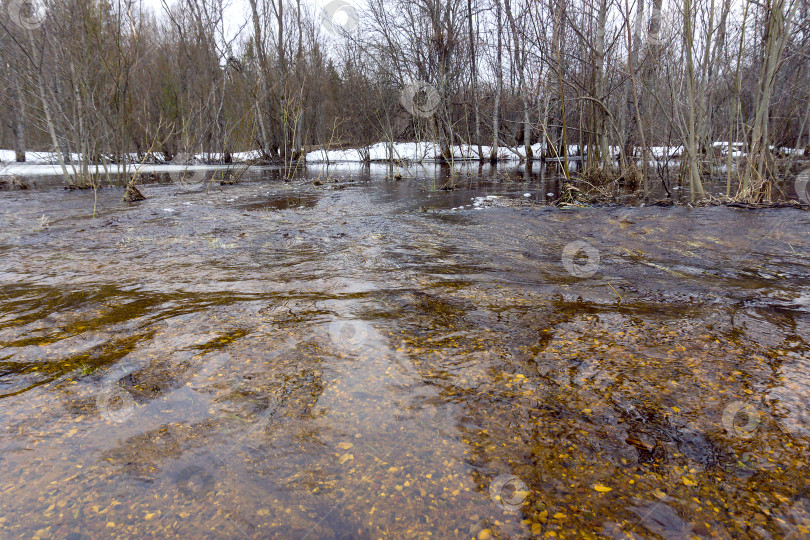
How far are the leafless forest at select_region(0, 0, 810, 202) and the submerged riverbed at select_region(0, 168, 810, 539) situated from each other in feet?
11.8

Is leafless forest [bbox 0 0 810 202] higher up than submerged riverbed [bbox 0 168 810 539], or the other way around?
leafless forest [bbox 0 0 810 202]

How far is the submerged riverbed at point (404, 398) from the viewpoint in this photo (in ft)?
4.07

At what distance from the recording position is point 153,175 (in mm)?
13883

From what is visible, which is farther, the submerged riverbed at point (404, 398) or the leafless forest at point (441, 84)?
the leafless forest at point (441, 84)

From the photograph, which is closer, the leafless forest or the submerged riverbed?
the submerged riverbed

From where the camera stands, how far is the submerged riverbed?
1241 millimetres

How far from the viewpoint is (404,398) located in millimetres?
1789

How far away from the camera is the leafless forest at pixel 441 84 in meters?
7.38

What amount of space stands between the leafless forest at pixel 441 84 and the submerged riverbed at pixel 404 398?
359 cm

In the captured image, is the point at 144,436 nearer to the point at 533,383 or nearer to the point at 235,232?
the point at 533,383

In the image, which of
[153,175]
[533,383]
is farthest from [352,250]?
[153,175]

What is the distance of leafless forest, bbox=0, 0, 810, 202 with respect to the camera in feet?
24.2

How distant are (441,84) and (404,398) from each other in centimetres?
1464

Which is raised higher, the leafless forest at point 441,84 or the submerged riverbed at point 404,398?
the leafless forest at point 441,84
